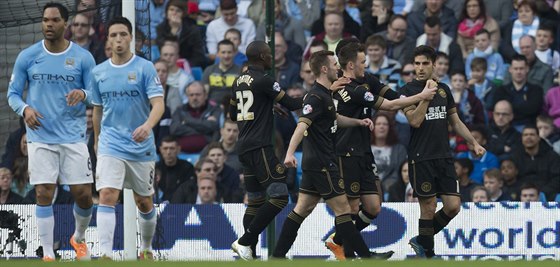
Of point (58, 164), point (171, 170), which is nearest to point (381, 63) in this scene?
point (171, 170)

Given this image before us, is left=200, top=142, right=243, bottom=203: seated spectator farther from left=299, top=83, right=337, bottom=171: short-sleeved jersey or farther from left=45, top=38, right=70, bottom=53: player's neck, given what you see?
left=45, top=38, right=70, bottom=53: player's neck

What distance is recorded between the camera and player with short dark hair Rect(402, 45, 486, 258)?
13.3m

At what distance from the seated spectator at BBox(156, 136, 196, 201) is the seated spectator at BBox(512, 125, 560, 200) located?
4.17 m


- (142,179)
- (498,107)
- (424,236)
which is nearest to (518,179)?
(498,107)

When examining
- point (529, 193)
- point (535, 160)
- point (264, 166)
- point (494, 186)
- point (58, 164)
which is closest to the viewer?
point (264, 166)

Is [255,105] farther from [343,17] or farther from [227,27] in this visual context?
[227,27]

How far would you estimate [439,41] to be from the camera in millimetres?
18766

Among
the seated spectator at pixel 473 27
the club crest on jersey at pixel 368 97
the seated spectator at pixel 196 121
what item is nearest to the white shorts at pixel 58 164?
the club crest on jersey at pixel 368 97

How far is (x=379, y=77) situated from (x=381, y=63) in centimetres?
19

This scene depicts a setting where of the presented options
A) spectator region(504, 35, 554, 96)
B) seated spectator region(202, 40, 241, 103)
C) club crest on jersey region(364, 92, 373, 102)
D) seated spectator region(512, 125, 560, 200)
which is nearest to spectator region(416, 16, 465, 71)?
spectator region(504, 35, 554, 96)

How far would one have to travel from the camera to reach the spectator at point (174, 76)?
19069 mm

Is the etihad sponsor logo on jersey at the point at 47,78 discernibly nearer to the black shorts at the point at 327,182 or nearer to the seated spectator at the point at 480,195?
the black shorts at the point at 327,182

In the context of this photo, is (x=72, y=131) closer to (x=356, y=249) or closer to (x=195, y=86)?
(x=356, y=249)

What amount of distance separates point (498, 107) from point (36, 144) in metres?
7.05
